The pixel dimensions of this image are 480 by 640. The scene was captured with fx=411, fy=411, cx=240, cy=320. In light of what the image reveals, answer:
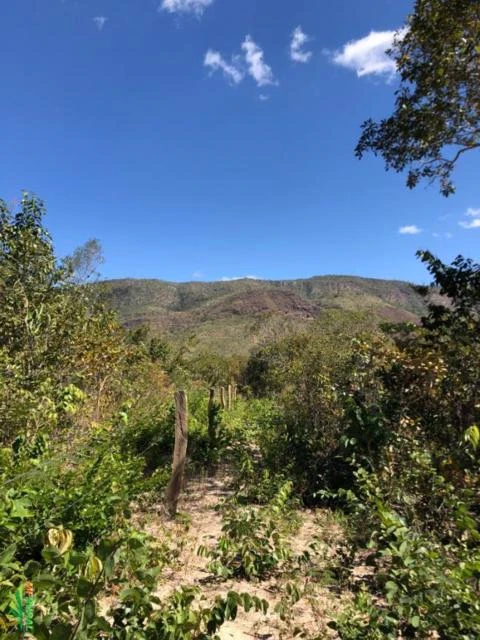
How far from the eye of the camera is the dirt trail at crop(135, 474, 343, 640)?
9.12 feet

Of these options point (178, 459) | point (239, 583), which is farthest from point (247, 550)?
point (178, 459)

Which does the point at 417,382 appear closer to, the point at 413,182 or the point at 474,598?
the point at 474,598

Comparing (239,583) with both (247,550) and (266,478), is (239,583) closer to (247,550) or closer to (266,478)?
(247,550)

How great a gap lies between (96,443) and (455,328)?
14.9ft

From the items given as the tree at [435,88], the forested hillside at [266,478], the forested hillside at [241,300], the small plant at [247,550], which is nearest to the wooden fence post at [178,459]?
the forested hillside at [266,478]

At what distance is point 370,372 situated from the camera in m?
5.97

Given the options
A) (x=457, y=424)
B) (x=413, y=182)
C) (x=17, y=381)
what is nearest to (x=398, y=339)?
(x=457, y=424)

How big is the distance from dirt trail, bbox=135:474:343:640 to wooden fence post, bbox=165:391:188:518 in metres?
0.19

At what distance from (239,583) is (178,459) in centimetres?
181

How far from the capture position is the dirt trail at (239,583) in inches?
109

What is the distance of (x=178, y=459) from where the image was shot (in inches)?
196

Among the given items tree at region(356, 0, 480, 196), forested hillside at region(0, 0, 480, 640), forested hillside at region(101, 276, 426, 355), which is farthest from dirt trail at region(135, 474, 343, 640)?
forested hillside at region(101, 276, 426, 355)

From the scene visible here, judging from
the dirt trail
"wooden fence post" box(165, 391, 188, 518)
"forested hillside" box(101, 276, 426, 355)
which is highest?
"forested hillside" box(101, 276, 426, 355)

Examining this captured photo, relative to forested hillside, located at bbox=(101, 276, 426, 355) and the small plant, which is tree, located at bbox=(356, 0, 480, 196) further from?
forested hillside, located at bbox=(101, 276, 426, 355)
